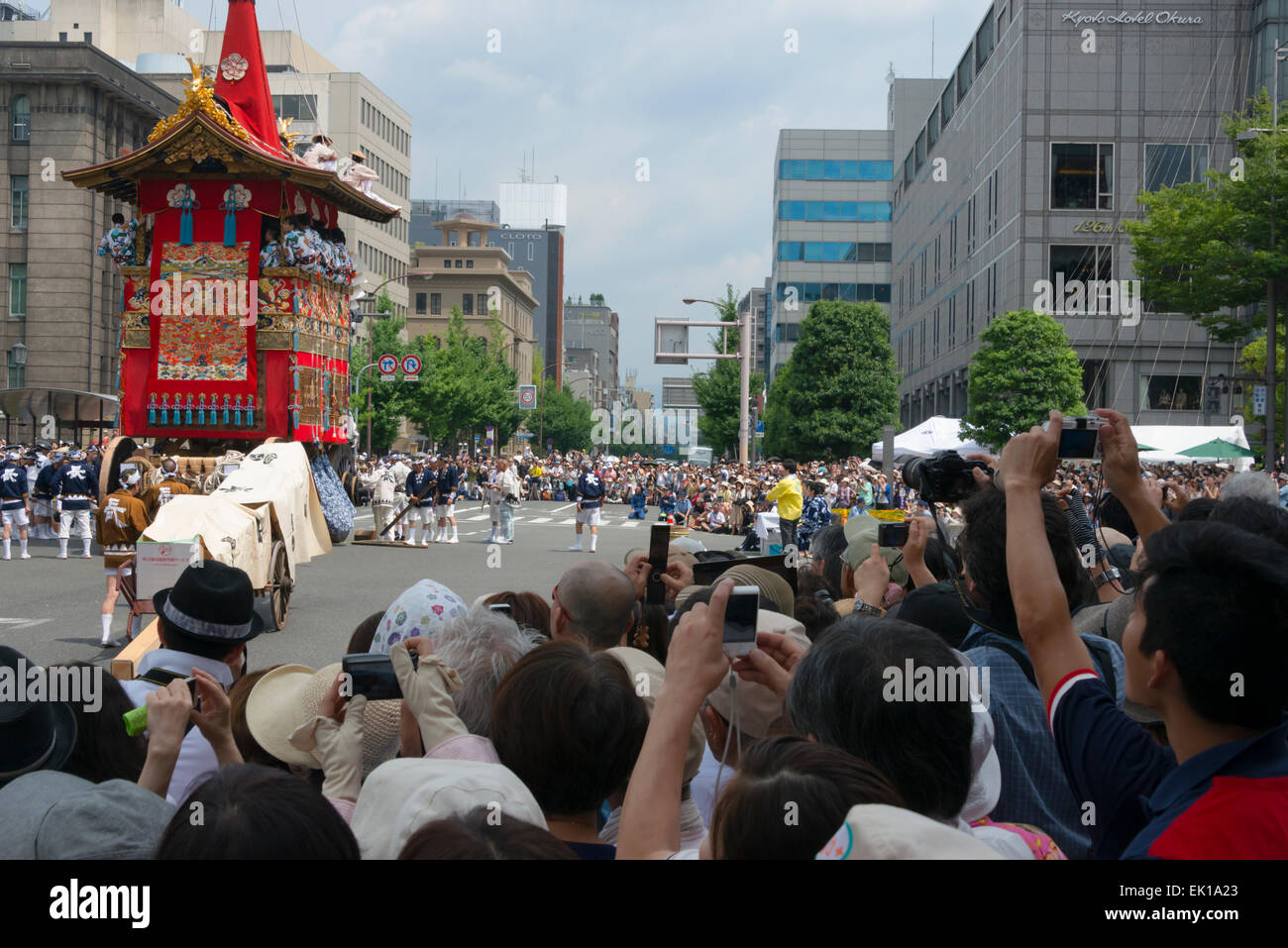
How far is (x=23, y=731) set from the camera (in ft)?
9.54

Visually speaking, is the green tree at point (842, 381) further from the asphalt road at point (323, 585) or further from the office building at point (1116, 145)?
the asphalt road at point (323, 585)

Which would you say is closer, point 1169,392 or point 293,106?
point 1169,392

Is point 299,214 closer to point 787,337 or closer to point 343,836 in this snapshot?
point 343,836

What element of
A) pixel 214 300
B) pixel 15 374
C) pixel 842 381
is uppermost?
pixel 842 381

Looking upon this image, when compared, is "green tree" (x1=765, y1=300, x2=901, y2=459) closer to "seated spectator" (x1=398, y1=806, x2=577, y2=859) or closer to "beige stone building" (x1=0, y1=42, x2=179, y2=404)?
"beige stone building" (x1=0, y1=42, x2=179, y2=404)

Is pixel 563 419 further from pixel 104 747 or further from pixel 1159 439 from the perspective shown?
pixel 104 747

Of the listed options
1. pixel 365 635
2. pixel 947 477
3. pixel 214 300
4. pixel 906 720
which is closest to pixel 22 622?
pixel 214 300

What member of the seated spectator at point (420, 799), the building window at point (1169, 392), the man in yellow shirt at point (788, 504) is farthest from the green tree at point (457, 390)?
the seated spectator at point (420, 799)

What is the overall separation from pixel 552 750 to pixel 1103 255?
152 ft

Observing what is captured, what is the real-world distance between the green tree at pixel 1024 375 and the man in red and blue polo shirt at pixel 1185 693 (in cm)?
3571

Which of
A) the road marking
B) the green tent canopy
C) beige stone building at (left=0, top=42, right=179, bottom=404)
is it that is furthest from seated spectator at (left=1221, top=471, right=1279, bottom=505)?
beige stone building at (left=0, top=42, right=179, bottom=404)

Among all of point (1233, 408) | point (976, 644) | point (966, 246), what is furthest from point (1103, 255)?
point (976, 644)

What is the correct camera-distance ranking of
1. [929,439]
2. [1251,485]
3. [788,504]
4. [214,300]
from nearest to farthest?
[1251,485] → [788,504] → [214,300] → [929,439]

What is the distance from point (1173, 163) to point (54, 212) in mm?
47351
